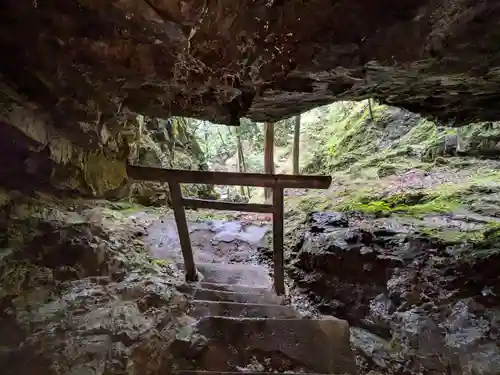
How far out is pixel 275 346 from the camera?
3.24m

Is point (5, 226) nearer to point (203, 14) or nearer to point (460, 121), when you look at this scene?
point (203, 14)

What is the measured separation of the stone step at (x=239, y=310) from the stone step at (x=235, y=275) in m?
0.94

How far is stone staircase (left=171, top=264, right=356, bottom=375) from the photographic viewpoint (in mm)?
3051

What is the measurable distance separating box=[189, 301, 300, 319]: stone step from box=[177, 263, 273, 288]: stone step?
37.1 inches

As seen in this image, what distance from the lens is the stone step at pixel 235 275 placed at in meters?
5.02

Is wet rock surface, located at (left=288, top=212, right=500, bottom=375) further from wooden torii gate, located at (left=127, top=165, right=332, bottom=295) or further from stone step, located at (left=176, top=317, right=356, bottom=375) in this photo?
Result: wooden torii gate, located at (left=127, top=165, right=332, bottom=295)

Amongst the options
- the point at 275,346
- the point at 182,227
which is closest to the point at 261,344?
the point at 275,346

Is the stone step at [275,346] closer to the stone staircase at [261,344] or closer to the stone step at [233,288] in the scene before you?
the stone staircase at [261,344]

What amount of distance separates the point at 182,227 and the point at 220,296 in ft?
3.00

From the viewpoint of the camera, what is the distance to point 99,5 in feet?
8.05

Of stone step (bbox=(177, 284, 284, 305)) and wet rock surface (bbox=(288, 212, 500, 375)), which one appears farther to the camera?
stone step (bbox=(177, 284, 284, 305))

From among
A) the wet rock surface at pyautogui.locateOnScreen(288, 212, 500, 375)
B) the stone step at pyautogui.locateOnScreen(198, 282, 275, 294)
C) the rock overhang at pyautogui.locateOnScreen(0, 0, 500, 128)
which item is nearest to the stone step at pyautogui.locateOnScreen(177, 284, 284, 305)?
the stone step at pyautogui.locateOnScreen(198, 282, 275, 294)

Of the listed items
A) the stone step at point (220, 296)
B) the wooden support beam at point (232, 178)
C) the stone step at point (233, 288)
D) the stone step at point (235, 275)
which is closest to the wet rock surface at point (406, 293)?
the stone step at point (235, 275)

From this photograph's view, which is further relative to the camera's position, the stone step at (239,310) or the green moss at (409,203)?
the green moss at (409,203)
